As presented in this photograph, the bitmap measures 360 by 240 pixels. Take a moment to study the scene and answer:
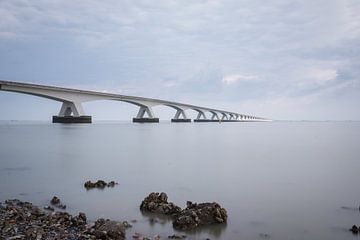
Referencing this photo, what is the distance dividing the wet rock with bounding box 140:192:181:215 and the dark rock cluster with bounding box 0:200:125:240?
147 cm

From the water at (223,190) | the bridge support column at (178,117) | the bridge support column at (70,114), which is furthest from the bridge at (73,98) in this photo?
the water at (223,190)

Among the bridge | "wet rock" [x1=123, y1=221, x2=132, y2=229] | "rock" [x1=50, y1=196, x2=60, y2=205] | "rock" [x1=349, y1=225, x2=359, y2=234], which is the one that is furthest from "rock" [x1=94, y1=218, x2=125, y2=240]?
the bridge

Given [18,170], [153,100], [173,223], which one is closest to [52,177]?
[18,170]

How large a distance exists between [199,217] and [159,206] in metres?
1.22

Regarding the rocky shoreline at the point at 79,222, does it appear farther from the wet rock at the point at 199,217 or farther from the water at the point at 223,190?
the water at the point at 223,190

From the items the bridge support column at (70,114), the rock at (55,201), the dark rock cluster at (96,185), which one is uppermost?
the bridge support column at (70,114)

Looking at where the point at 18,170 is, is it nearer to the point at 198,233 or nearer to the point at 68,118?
the point at 198,233

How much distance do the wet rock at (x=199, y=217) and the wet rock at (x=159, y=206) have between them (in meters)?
0.35

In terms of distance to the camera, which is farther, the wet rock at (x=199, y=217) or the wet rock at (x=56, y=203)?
the wet rock at (x=56, y=203)

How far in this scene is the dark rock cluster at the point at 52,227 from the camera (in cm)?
519

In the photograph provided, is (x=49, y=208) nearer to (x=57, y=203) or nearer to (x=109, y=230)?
(x=57, y=203)

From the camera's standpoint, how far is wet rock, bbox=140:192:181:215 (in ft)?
22.7

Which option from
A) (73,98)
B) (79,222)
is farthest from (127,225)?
(73,98)

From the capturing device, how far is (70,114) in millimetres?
67188
